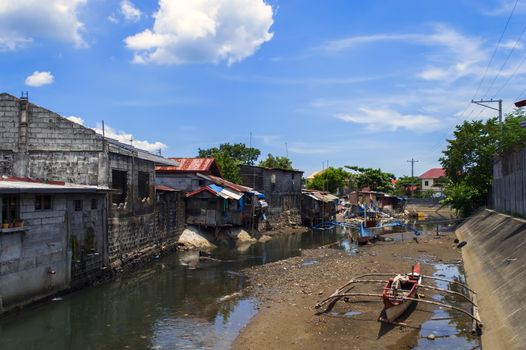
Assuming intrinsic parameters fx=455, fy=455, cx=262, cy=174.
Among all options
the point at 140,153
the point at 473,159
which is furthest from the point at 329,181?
the point at 140,153

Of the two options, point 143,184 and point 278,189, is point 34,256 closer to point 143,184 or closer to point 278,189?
point 143,184

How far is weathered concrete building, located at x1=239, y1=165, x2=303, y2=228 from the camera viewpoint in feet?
180

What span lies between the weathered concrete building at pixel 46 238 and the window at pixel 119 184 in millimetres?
2579

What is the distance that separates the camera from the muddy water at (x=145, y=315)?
1581cm

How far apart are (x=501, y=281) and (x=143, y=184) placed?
2319 cm

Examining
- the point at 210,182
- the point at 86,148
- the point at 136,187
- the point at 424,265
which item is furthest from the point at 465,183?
the point at 86,148

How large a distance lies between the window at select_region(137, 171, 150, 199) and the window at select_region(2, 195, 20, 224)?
506 inches

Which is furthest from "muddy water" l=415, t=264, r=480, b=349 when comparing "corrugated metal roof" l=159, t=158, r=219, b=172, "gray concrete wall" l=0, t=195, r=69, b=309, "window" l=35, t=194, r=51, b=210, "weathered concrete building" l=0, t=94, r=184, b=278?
"corrugated metal roof" l=159, t=158, r=219, b=172

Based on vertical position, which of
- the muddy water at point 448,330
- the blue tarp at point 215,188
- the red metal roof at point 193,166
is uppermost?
the red metal roof at point 193,166

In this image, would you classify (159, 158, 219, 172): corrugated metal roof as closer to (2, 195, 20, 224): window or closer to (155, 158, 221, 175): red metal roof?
(155, 158, 221, 175): red metal roof

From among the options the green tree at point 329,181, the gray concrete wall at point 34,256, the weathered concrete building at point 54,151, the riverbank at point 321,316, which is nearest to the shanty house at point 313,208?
the green tree at point 329,181

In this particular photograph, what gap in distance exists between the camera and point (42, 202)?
1998 centimetres

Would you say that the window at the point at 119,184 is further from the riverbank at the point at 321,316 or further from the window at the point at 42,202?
the riverbank at the point at 321,316

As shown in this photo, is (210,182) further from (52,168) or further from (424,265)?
(424,265)
